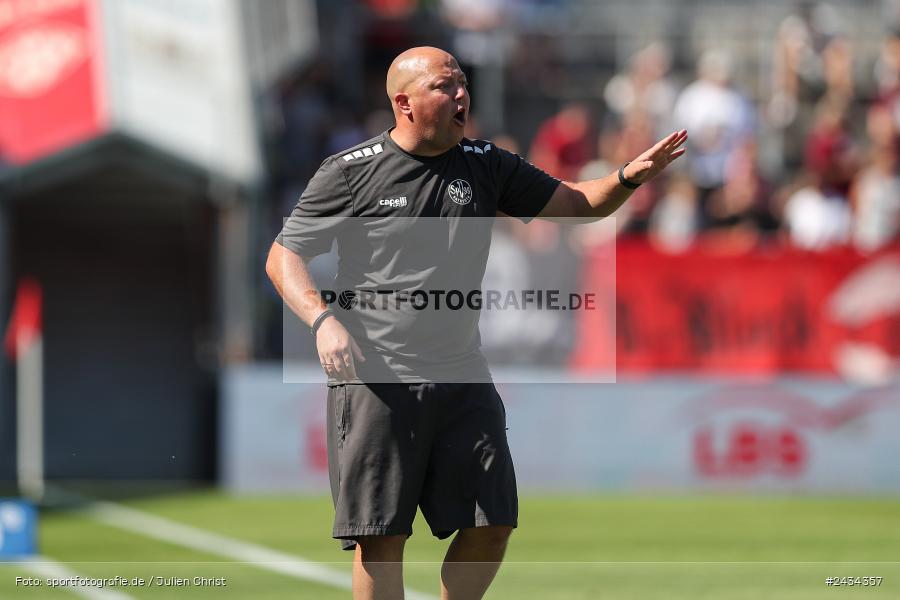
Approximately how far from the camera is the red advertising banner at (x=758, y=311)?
15.4 meters

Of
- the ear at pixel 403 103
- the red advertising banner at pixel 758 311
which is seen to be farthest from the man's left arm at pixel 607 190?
the red advertising banner at pixel 758 311

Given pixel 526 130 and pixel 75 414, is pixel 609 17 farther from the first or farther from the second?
pixel 75 414

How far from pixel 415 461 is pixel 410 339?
47 centimetres

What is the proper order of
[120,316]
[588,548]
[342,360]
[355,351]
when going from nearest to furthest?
[342,360] < [355,351] < [588,548] < [120,316]

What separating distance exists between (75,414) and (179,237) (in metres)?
2.42

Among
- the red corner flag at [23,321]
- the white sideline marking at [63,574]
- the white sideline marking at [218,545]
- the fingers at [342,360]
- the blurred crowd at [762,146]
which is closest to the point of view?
the fingers at [342,360]

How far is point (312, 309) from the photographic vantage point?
18.9 feet

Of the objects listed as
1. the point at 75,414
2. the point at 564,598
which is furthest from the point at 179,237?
the point at 564,598

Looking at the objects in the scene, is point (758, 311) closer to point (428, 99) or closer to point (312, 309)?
point (428, 99)

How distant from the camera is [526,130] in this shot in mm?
20422

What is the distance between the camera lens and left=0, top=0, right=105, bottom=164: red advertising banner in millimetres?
15938

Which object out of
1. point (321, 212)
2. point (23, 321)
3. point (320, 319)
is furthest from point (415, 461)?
point (23, 321)

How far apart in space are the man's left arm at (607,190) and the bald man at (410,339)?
1cm

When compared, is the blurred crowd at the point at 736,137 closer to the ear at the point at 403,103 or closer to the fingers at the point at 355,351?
the ear at the point at 403,103
